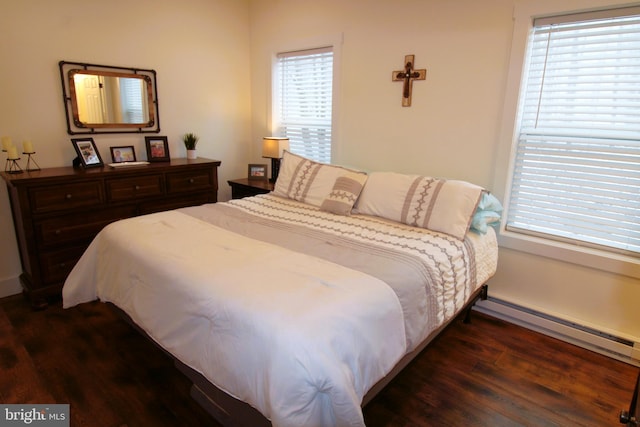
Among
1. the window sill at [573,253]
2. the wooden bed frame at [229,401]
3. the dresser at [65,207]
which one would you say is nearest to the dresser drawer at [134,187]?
the dresser at [65,207]

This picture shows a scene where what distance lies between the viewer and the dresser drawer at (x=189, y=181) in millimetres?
3367

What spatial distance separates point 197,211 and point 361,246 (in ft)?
4.10

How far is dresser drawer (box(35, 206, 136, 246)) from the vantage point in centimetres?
272

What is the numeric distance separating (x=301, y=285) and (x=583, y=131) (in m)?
2.08

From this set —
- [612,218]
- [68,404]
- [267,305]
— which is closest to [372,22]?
[612,218]

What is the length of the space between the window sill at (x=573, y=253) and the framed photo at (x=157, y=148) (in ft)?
9.85

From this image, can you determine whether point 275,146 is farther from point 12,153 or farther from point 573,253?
point 573,253

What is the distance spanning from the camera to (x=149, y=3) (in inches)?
133

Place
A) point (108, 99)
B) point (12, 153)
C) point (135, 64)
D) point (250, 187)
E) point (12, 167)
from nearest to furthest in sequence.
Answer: point (12, 153), point (12, 167), point (108, 99), point (135, 64), point (250, 187)

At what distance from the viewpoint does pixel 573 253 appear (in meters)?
2.41

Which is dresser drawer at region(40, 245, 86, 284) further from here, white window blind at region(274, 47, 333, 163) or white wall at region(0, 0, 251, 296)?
white window blind at region(274, 47, 333, 163)

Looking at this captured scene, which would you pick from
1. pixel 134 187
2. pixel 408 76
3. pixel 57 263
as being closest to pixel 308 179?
pixel 408 76

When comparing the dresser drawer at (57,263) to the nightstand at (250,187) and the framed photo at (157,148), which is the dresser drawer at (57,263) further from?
the nightstand at (250,187)

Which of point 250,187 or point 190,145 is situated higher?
point 190,145
